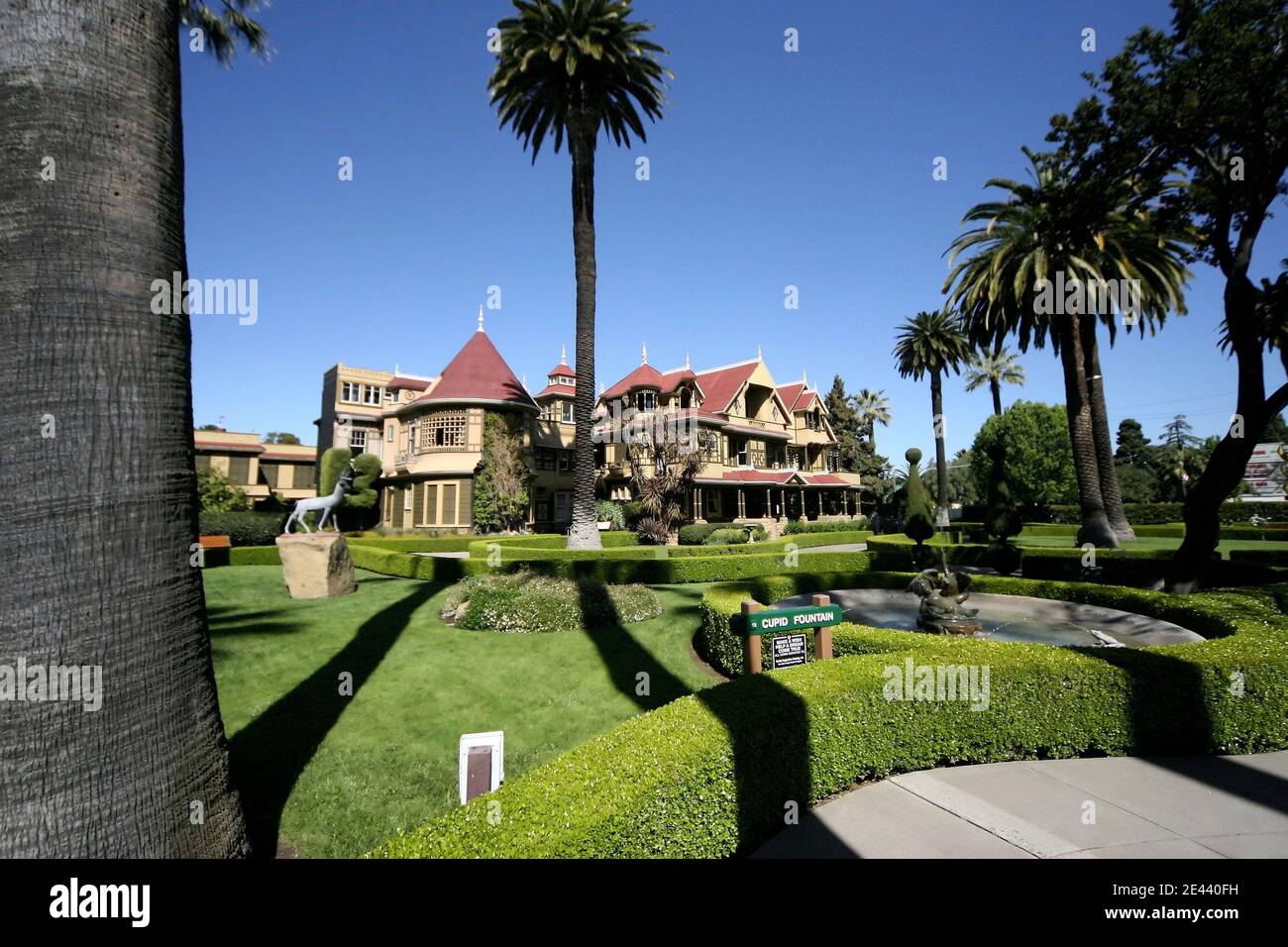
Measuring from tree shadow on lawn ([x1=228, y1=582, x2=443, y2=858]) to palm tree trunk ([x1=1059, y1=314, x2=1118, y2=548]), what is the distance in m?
26.4

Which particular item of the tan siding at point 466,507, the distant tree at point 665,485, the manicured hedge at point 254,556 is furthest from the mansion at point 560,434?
the manicured hedge at point 254,556

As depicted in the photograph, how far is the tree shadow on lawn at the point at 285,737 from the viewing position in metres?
5.03

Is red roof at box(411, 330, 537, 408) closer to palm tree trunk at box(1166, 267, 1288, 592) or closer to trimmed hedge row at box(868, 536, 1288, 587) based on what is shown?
trimmed hedge row at box(868, 536, 1288, 587)

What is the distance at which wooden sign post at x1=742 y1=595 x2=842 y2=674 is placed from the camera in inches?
271

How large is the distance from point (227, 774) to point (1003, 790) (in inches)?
255

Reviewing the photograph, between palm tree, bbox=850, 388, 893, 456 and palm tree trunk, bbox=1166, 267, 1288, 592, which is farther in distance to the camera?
palm tree, bbox=850, 388, 893, 456

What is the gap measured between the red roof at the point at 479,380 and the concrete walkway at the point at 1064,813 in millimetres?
30835

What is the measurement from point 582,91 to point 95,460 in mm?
25682

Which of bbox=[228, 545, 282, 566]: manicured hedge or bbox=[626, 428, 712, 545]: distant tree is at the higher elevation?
bbox=[626, 428, 712, 545]: distant tree

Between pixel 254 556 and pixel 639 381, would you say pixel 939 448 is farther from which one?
pixel 254 556

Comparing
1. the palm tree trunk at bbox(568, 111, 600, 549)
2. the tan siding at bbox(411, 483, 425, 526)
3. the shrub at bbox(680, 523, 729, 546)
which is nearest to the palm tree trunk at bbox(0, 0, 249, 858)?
the palm tree trunk at bbox(568, 111, 600, 549)

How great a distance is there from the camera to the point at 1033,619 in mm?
12016

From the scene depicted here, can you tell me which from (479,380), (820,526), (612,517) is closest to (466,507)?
(479,380)
